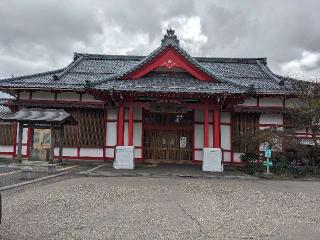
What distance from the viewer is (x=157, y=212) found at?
7.43 metres

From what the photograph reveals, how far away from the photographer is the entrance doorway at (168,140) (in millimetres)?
19844

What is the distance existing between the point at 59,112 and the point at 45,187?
685 cm

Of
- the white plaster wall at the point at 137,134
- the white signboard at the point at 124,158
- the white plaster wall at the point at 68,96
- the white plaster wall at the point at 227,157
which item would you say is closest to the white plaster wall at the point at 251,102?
the white plaster wall at the point at 227,157

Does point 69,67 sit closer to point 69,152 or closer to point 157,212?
point 69,152

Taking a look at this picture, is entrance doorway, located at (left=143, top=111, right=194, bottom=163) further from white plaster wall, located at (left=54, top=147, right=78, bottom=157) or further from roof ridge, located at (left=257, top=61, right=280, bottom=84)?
roof ridge, located at (left=257, top=61, right=280, bottom=84)

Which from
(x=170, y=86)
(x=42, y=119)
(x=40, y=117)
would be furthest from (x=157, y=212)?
(x=40, y=117)

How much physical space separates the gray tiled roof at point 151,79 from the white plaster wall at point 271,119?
1.65m

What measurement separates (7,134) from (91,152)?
5.50 meters

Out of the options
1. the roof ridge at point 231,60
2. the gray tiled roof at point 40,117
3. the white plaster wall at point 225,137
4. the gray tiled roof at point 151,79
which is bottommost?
the white plaster wall at point 225,137

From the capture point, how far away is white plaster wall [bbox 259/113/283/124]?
64.3 feet

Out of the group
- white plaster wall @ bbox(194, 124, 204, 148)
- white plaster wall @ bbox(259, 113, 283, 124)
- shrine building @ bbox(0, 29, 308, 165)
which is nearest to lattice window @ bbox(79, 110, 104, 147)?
shrine building @ bbox(0, 29, 308, 165)

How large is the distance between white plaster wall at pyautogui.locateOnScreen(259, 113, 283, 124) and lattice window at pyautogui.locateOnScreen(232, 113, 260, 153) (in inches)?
12.5

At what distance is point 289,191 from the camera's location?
437 inches

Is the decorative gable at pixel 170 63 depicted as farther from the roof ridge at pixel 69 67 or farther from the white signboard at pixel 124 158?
the roof ridge at pixel 69 67
